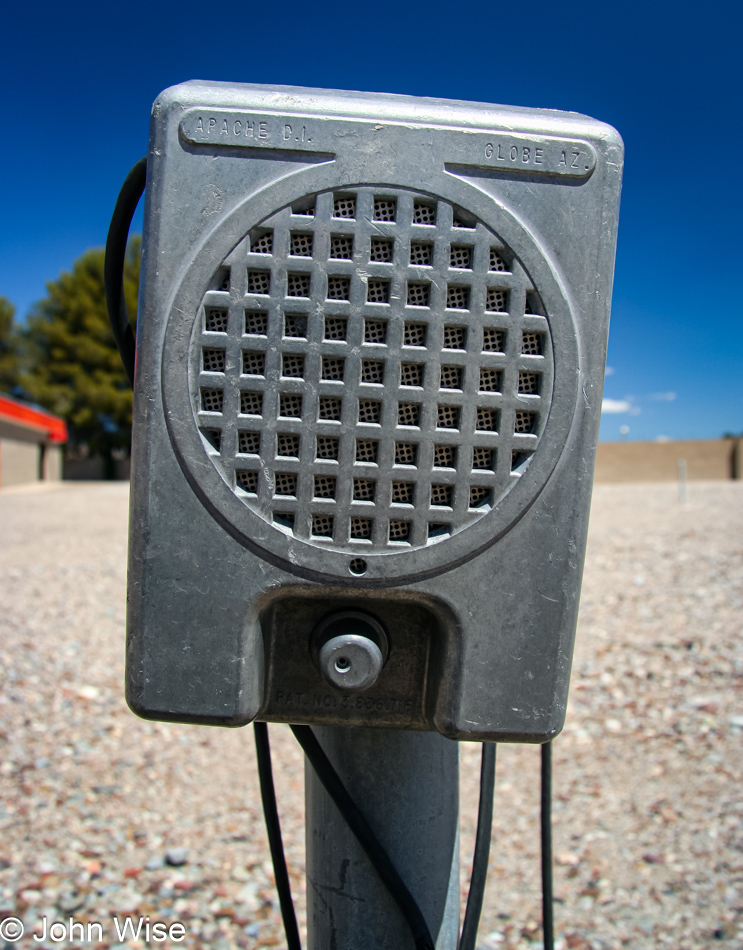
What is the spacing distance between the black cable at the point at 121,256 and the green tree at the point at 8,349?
92.3 feet

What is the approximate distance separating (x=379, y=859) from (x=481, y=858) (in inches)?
A: 6.6

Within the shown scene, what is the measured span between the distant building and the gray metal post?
18682mm

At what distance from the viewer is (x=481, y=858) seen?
95cm

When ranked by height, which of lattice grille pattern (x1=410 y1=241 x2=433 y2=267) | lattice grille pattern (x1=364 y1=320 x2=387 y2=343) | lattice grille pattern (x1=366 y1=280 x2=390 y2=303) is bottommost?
lattice grille pattern (x1=364 y1=320 x2=387 y2=343)

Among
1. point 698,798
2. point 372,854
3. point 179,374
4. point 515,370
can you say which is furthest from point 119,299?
point 698,798

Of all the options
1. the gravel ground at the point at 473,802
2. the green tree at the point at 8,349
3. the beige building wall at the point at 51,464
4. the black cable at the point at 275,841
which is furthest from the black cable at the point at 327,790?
the green tree at the point at 8,349

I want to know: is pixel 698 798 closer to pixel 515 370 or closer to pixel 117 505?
pixel 515 370

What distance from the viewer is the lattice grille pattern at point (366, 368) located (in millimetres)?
755

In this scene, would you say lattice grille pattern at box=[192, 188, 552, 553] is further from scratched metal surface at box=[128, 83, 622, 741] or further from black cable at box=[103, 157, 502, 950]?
black cable at box=[103, 157, 502, 950]

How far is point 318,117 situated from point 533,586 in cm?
54

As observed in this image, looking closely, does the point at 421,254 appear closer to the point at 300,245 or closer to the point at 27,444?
the point at 300,245

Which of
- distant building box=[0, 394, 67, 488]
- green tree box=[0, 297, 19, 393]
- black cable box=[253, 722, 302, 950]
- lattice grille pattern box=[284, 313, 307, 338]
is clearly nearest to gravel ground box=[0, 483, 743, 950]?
black cable box=[253, 722, 302, 950]

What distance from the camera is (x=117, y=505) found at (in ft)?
44.6

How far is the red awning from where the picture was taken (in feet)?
58.9
